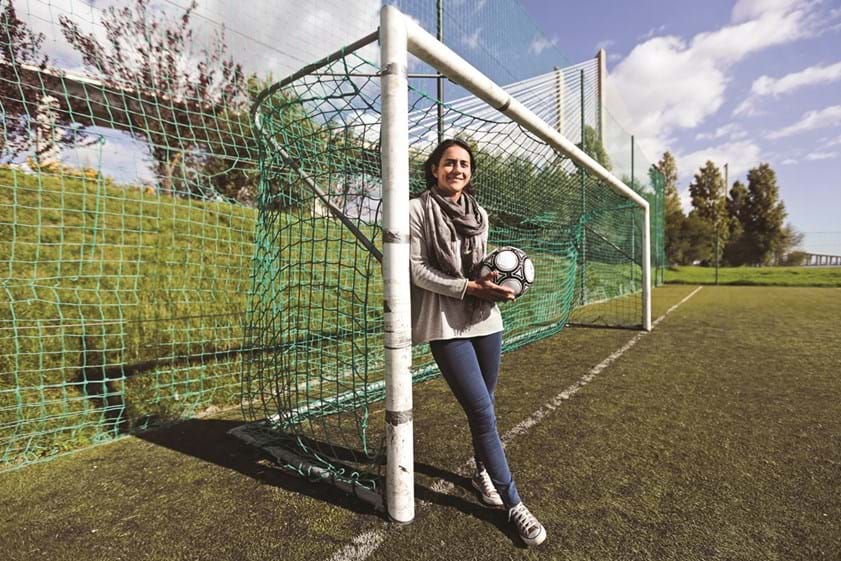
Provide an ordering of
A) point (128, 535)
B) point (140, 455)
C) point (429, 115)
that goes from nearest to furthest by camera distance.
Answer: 1. point (128, 535)
2. point (140, 455)
3. point (429, 115)

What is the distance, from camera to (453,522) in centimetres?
187

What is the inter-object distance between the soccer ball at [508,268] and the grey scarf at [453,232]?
6cm

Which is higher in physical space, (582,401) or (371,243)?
(371,243)

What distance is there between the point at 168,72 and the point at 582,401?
22.6 ft

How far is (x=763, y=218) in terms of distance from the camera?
122ft

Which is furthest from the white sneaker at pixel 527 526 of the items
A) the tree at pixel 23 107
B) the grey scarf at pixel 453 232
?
the tree at pixel 23 107

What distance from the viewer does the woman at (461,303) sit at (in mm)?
1800

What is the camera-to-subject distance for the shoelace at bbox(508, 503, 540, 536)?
1.72 m

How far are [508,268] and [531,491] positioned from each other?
1.16m

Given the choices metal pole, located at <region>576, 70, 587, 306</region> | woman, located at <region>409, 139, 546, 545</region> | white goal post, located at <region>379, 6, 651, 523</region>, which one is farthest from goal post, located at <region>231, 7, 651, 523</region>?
metal pole, located at <region>576, 70, 587, 306</region>

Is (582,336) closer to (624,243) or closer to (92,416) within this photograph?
(92,416)


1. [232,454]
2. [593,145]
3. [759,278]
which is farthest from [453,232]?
[759,278]

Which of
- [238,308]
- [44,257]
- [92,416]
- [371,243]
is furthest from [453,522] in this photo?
[44,257]

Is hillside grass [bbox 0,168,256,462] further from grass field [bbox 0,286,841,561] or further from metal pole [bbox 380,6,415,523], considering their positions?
metal pole [bbox 380,6,415,523]
